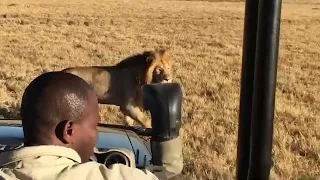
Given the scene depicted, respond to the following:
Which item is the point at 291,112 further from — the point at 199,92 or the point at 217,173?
the point at 217,173

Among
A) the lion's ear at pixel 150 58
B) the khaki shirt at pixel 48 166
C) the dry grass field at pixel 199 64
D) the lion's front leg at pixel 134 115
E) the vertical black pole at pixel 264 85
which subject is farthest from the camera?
the lion's ear at pixel 150 58

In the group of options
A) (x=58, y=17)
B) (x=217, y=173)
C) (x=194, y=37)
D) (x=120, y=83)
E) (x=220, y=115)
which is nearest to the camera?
(x=217, y=173)

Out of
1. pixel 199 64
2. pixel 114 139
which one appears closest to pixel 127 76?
pixel 199 64

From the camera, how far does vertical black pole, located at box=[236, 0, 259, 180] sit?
2.29 metres

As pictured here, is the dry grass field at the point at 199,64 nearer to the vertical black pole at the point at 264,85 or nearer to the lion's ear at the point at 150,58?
the lion's ear at the point at 150,58

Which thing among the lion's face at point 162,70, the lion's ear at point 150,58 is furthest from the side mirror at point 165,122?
the lion's ear at point 150,58

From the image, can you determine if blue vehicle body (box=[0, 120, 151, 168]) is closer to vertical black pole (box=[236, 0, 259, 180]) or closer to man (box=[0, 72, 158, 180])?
vertical black pole (box=[236, 0, 259, 180])

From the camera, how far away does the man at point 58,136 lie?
1857 mm

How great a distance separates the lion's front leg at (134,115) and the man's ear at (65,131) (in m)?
7.33

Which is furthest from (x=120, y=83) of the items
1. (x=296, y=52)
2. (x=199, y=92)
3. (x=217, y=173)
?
(x=296, y=52)

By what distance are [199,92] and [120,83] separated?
202 centimetres

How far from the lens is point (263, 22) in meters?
2.24

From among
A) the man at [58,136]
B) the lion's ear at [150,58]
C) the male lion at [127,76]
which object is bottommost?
the male lion at [127,76]

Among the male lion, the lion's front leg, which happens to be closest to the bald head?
the lion's front leg
